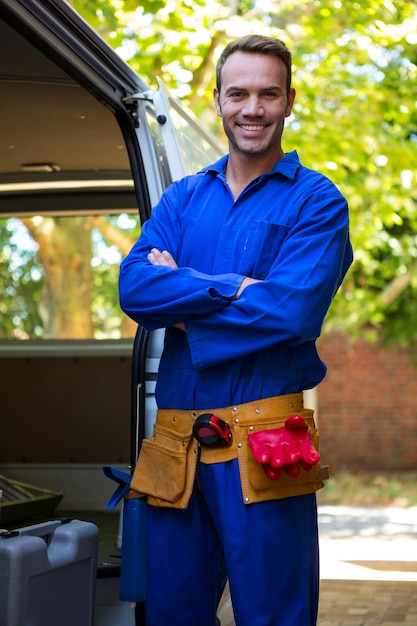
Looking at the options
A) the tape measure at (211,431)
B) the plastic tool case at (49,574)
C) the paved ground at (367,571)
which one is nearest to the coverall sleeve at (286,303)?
the tape measure at (211,431)

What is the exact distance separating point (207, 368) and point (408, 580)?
4174 millimetres

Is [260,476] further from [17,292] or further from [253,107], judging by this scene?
[17,292]

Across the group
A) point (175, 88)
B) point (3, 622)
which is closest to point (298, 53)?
point (175, 88)

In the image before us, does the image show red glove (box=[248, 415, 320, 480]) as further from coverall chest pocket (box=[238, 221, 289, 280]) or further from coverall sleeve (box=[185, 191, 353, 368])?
coverall chest pocket (box=[238, 221, 289, 280])

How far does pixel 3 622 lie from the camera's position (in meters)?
2.54

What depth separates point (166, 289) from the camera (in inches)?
112

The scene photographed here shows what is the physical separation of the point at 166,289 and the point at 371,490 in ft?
40.7

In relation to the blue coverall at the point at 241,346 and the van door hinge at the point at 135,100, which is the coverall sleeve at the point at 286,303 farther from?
the van door hinge at the point at 135,100

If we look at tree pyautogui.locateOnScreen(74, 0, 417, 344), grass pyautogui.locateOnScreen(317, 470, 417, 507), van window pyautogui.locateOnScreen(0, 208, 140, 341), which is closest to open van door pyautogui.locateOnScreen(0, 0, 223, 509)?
van window pyautogui.locateOnScreen(0, 208, 140, 341)

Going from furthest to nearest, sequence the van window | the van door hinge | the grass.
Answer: the grass < the van window < the van door hinge

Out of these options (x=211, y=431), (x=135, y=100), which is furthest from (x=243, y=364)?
(x=135, y=100)

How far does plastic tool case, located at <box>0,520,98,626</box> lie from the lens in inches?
101

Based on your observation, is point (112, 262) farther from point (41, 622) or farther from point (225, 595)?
point (41, 622)

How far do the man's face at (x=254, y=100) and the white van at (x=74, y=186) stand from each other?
57 centimetres
